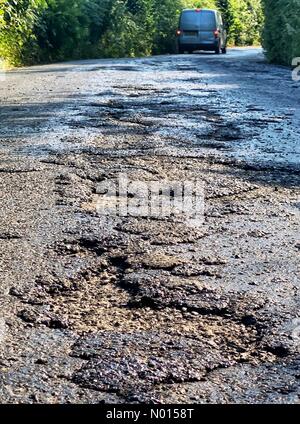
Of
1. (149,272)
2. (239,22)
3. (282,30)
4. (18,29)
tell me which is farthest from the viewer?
(239,22)

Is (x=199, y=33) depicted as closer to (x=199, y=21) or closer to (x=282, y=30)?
(x=199, y=21)

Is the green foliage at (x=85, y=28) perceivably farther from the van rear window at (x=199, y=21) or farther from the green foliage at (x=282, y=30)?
the green foliage at (x=282, y=30)

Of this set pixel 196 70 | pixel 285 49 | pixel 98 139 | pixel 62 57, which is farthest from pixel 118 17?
pixel 98 139

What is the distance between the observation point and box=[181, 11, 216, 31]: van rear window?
→ 27.7m

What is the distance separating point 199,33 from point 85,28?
14.4ft

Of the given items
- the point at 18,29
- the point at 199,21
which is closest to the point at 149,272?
the point at 18,29

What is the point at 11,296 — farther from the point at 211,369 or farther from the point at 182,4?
the point at 182,4

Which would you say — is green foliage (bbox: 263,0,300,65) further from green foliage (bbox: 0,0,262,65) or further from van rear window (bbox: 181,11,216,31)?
van rear window (bbox: 181,11,216,31)

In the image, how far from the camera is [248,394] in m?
2.27

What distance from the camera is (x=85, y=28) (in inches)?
980

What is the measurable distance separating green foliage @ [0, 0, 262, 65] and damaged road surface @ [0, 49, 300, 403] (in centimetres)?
1231

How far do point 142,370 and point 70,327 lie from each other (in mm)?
396

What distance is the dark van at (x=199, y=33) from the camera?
89.8 ft

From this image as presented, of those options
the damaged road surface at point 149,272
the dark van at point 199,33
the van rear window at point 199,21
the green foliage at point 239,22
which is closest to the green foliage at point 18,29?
the dark van at point 199,33
